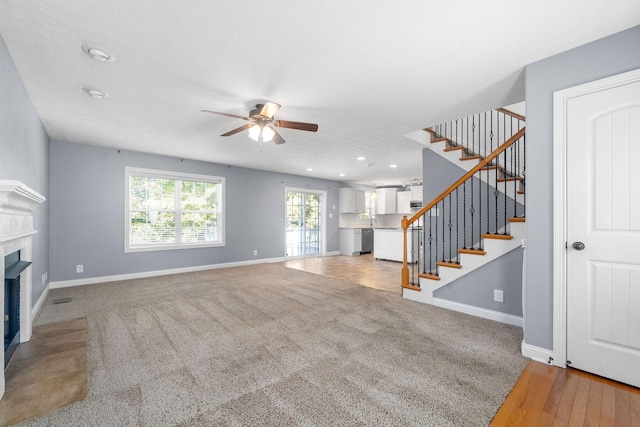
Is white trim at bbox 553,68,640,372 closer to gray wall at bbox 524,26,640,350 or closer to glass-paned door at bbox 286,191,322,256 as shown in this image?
gray wall at bbox 524,26,640,350

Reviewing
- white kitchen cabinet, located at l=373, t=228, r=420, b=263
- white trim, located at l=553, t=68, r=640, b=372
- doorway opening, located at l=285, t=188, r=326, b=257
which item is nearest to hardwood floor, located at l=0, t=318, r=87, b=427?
white trim, located at l=553, t=68, r=640, b=372

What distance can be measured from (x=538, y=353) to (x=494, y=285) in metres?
0.95

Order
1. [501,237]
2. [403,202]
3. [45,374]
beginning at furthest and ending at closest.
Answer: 1. [403,202]
2. [501,237]
3. [45,374]

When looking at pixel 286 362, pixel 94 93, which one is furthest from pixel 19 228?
pixel 286 362

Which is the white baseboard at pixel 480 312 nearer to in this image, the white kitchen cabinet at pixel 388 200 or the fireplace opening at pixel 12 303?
the fireplace opening at pixel 12 303

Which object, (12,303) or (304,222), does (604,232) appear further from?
(304,222)

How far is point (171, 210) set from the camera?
568 centimetres

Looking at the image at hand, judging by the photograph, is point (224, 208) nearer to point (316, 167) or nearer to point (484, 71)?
point (316, 167)

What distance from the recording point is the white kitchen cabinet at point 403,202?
912cm

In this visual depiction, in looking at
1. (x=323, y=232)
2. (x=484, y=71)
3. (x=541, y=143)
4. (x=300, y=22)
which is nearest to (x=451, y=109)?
(x=484, y=71)

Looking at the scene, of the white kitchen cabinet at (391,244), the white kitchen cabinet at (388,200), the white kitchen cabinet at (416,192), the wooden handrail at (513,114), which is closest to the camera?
the wooden handrail at (513,114)

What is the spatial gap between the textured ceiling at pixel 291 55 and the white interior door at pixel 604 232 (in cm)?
58

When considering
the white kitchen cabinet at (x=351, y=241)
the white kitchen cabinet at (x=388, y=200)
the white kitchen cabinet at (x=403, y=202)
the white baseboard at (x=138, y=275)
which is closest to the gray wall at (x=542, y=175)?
the white baseboard at (x=138, y=275)

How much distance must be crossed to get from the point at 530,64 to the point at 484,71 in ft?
1.07
